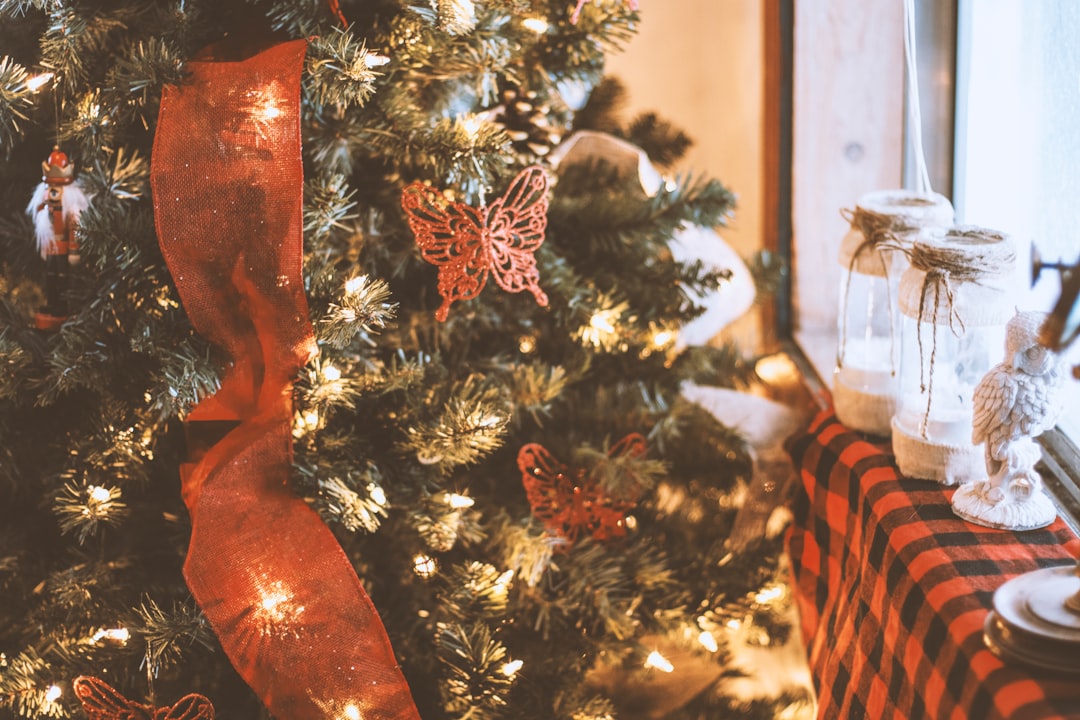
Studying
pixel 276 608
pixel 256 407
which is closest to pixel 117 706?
pixel 276 608

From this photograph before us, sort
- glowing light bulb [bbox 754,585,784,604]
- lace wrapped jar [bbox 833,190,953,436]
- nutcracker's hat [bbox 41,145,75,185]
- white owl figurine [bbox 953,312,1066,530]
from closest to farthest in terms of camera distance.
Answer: white owl figurine [bbox 953,312,1066,530] < nutcracker's hat [bbox 41,145,75,185] < lace wrapped jar [bbox 833,190,953,436] < glowing light bulb [bbox 754,585,784,604]

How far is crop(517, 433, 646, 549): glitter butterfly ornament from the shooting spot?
3.33 ft

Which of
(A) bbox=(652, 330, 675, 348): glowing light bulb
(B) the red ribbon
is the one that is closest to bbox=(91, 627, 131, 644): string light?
(B) the red ribbon

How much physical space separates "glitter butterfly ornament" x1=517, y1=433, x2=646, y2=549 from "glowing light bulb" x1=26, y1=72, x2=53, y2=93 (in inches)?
22.2

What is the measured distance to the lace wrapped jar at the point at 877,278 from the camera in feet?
3.03

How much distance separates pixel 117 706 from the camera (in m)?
0.83

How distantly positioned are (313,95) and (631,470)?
501 mm

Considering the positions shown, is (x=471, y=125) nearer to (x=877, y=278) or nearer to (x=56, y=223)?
(x=56, y=223)

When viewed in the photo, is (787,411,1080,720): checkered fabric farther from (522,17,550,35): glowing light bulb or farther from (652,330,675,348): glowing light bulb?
(522,17,550,35): glowing light bulb

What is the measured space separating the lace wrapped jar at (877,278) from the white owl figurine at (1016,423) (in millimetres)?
196

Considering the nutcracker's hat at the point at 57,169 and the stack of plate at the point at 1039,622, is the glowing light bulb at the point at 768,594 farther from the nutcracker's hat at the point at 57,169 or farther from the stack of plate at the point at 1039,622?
the nutcracker's hat at the point at 57,169

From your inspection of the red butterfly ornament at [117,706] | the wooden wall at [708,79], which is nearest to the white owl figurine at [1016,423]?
the red butterfly ornament at [117,706]

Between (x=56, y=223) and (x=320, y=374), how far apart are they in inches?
10.6

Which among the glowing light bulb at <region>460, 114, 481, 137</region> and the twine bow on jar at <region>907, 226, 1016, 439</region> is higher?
the glowing light bulb at <region>460, 114, 481, 137</region>
